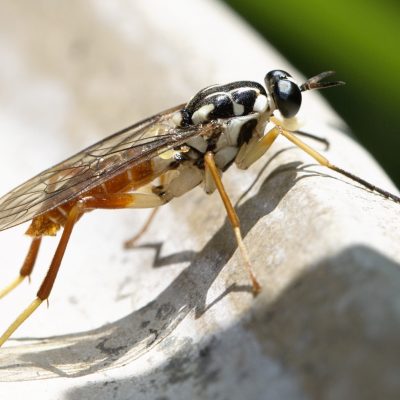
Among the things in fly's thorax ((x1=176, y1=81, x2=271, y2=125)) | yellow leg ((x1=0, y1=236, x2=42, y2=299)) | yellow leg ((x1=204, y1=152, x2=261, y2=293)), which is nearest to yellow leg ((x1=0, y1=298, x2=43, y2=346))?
yellow leg ((x1=0, y1=236, x2=42, y2=299))

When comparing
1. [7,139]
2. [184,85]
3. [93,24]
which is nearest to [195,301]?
[184,85]

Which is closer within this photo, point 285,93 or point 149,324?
point 149,324

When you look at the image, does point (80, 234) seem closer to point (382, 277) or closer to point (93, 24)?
point (93, 24)

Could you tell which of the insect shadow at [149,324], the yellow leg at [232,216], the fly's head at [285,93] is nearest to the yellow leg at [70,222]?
the insect shadow at [149,324]

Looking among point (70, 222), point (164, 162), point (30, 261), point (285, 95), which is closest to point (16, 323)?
point (30, 261)

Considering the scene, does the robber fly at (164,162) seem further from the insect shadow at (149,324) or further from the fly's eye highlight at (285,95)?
the insect shadow at (149,324)

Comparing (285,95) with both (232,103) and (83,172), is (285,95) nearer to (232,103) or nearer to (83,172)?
(232,103)

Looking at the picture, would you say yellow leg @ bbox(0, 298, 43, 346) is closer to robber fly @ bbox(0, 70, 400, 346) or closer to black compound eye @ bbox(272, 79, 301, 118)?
→ robber fly @ bbox(0, 70, 400, 346)
